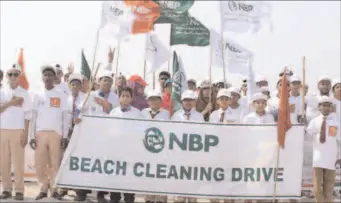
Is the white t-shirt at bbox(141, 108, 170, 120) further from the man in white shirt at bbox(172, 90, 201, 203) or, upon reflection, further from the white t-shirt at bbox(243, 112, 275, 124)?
the white t-shirt at bbox(243, 112, 275, 124)

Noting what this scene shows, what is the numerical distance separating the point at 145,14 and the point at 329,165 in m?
4.74

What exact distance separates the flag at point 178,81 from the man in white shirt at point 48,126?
191cm

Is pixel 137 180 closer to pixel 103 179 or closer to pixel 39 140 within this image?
pixel 103 179

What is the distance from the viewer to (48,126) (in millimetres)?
8727

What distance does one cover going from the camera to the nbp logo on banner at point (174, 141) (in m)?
8.08

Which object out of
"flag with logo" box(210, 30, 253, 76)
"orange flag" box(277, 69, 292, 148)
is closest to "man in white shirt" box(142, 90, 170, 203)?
"orange flag" box(277, 69, 292, 148)

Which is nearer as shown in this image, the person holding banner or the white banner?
the white banner

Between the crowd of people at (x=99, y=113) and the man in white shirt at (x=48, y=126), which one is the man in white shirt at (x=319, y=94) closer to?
the crowd of people at (x=99, y=113)

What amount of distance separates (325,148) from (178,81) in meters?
2.84

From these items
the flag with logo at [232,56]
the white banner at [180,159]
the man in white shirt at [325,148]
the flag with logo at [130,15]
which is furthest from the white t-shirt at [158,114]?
the flag with logo at [232,56]

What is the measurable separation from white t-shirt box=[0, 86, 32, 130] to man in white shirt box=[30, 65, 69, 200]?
0.41 ft

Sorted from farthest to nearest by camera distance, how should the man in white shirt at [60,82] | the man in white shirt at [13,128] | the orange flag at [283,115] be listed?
the man in white shirt at [60,82] < the man in white shirt at [13,128] < the orange flag at [283,115]

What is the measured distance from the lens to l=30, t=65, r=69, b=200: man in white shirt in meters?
8.76

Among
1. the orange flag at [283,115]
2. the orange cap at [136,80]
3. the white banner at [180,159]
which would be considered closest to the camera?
the orange flag at [283,115]
